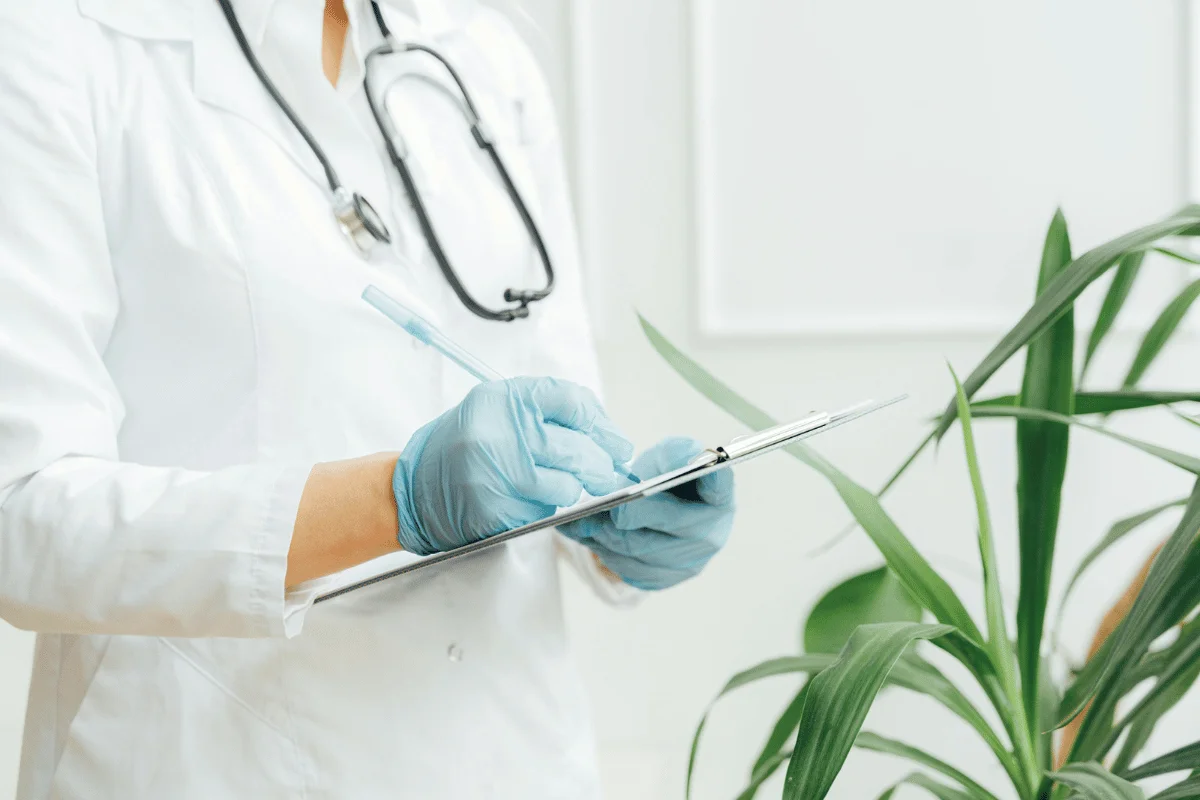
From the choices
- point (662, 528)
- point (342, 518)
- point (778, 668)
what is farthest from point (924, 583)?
point (342, 518)

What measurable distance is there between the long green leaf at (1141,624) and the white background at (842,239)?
2.48 feet

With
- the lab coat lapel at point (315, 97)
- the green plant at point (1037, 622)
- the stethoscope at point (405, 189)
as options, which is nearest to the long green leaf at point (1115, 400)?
the green plant at point (1037, 622)

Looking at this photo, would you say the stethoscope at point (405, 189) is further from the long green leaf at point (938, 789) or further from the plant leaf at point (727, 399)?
the long green leaf at point (938, 789)

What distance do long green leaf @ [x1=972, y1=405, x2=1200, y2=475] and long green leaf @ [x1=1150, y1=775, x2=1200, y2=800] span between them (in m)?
0.15

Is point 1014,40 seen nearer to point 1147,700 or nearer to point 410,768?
point 1147,700

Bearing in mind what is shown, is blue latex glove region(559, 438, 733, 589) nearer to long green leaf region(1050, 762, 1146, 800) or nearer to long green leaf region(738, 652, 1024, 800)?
long green leaf region(738, 652, 1024, 800)

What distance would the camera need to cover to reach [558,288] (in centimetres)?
84

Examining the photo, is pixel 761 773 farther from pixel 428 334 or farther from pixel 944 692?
pixel 428 334

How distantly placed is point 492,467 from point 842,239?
84 centimetres

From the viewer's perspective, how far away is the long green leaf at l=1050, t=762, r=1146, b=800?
0.43 metres

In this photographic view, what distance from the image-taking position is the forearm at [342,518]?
0.56 metres

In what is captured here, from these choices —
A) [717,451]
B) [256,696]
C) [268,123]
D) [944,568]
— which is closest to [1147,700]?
[717,451]

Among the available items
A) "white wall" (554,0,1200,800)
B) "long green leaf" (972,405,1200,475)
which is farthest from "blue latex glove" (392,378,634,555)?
"white wall" (554,0,1200,800)

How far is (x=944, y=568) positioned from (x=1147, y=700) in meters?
0.78
